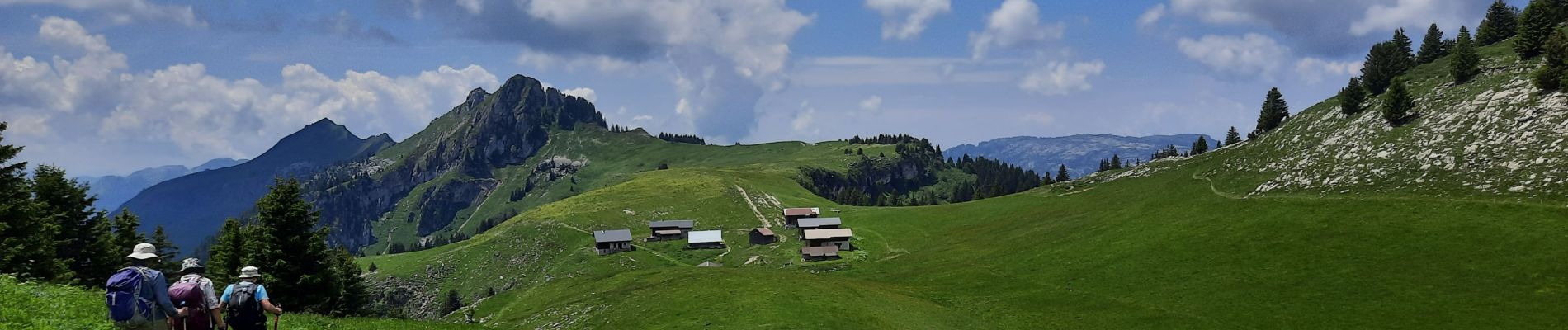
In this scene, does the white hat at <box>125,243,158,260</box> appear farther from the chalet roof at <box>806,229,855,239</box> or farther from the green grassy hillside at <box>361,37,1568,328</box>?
the chalet roof at <box>806,229,855,239</box>

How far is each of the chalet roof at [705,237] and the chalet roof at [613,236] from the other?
14.2 m

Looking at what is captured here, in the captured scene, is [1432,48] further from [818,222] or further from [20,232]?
[20,232]

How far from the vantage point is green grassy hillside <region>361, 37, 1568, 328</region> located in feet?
193

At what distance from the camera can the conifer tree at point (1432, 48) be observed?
141 metres

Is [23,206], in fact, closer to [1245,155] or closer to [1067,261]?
[1067,261]

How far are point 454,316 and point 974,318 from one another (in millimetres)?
73307

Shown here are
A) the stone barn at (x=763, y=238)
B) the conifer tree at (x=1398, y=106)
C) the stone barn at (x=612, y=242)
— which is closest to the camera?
the conifer tree at (x=1398, y=106)

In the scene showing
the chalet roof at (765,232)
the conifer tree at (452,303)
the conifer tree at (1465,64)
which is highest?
the conifer tree at (1465,64)

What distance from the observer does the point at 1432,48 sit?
14200 centimetres

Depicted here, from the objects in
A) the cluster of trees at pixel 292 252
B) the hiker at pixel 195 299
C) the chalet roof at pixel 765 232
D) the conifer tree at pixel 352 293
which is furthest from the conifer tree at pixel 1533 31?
the conifer tree at pixel 352 293

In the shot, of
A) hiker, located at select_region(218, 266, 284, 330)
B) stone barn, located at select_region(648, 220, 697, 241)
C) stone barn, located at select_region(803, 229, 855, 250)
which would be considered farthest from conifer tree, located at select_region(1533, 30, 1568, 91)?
stone barn, located at select_region(648, 220, 697, 241)

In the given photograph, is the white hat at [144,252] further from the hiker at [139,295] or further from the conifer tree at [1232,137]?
the conifer tree at [1232,137]

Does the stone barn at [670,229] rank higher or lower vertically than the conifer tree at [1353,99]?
lower

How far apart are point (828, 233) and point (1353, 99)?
93961 millimetres
